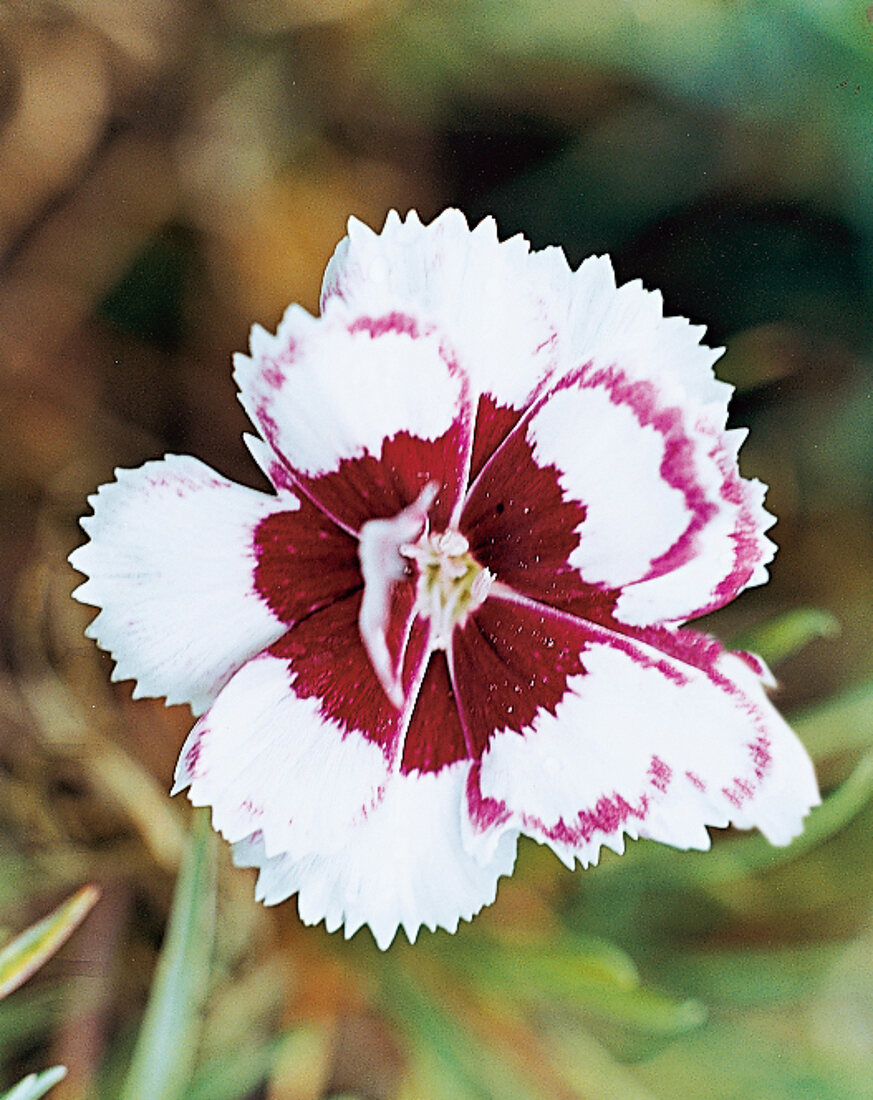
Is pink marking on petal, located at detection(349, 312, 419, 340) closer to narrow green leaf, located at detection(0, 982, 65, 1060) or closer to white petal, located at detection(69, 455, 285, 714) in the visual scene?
white petal, located at detection(69, 455, 285, 714)

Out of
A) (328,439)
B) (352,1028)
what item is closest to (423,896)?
(328,439)

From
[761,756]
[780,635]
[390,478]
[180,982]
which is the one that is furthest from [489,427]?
[180,982]

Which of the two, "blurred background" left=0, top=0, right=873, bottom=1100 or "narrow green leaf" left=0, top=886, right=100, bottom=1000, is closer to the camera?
"narrow green leaf" left=0, top=886, right=100, bottom=1000

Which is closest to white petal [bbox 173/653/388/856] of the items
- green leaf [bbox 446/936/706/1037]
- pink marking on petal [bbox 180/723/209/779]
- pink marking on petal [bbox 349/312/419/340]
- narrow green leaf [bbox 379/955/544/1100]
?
pink marking on petal [bbox 180/723/209/779]

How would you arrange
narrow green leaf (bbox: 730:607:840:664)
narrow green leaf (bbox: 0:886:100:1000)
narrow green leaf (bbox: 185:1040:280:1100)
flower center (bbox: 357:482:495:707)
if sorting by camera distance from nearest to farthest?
flower center (bbox: 357:482:495:707), narrow green leaf (bbox: 0:886:100:1000), narrow green leaf (bbox: 730:607:840:664), narrow green leaf (bbox: 185:1040:280:1100)

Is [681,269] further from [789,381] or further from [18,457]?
[18,457]

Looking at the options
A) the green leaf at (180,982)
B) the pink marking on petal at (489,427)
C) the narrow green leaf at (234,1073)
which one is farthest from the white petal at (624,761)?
the narrow green leaf at (234,1073)

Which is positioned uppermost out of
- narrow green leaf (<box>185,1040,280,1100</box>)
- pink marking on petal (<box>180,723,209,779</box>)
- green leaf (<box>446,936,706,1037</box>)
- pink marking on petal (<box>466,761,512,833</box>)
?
pink marking on petal (<box>180,723,209,779</box>)

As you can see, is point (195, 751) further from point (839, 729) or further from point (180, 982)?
point (839, 729)
